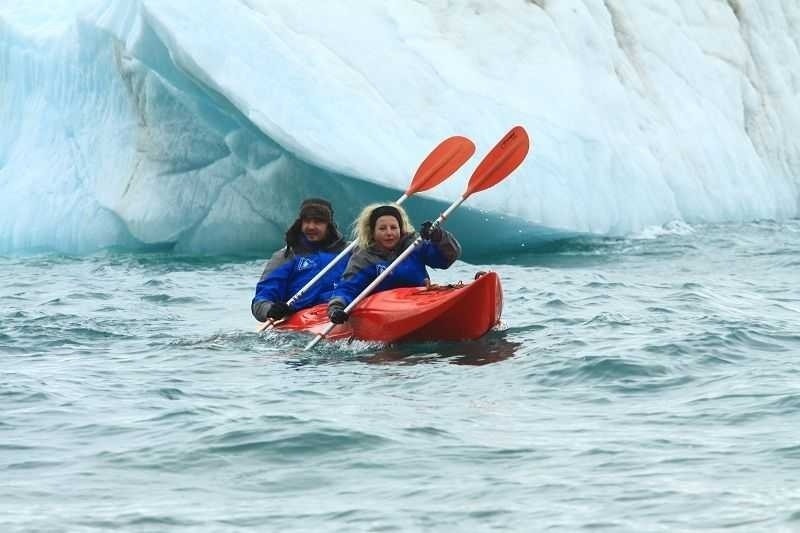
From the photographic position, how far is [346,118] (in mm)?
12211

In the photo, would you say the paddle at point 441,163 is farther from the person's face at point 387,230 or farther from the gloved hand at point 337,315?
the gloved hand at point 337,315

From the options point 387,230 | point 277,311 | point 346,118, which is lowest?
point 277,311

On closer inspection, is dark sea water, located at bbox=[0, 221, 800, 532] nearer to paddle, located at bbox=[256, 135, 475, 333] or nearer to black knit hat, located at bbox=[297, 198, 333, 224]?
black knit hat, located at bbox=[297, 198, 333, 224]

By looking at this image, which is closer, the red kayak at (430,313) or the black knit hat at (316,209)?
the red kayak at (430,313)

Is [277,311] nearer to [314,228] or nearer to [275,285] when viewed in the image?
[275,285]

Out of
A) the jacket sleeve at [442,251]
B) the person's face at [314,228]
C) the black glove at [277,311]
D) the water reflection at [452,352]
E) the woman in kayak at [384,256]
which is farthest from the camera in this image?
the person's face at [314,228]

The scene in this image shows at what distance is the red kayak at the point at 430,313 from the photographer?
7816 mm

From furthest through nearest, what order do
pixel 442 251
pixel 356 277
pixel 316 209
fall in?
pixel 316 209 < pixel 356 277 < pixel 442 251

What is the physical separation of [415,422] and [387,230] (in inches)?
96.6

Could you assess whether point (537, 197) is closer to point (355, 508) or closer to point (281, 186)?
point (281, 186)

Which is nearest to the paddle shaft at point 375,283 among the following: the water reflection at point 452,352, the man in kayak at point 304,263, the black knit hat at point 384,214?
the black knit hat at point 384,214

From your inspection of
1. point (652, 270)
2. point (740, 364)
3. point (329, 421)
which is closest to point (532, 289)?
point (652, 270)

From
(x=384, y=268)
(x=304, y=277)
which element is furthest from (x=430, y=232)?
(x=304, y=277)

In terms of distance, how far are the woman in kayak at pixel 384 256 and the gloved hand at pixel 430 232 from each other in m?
0.17
